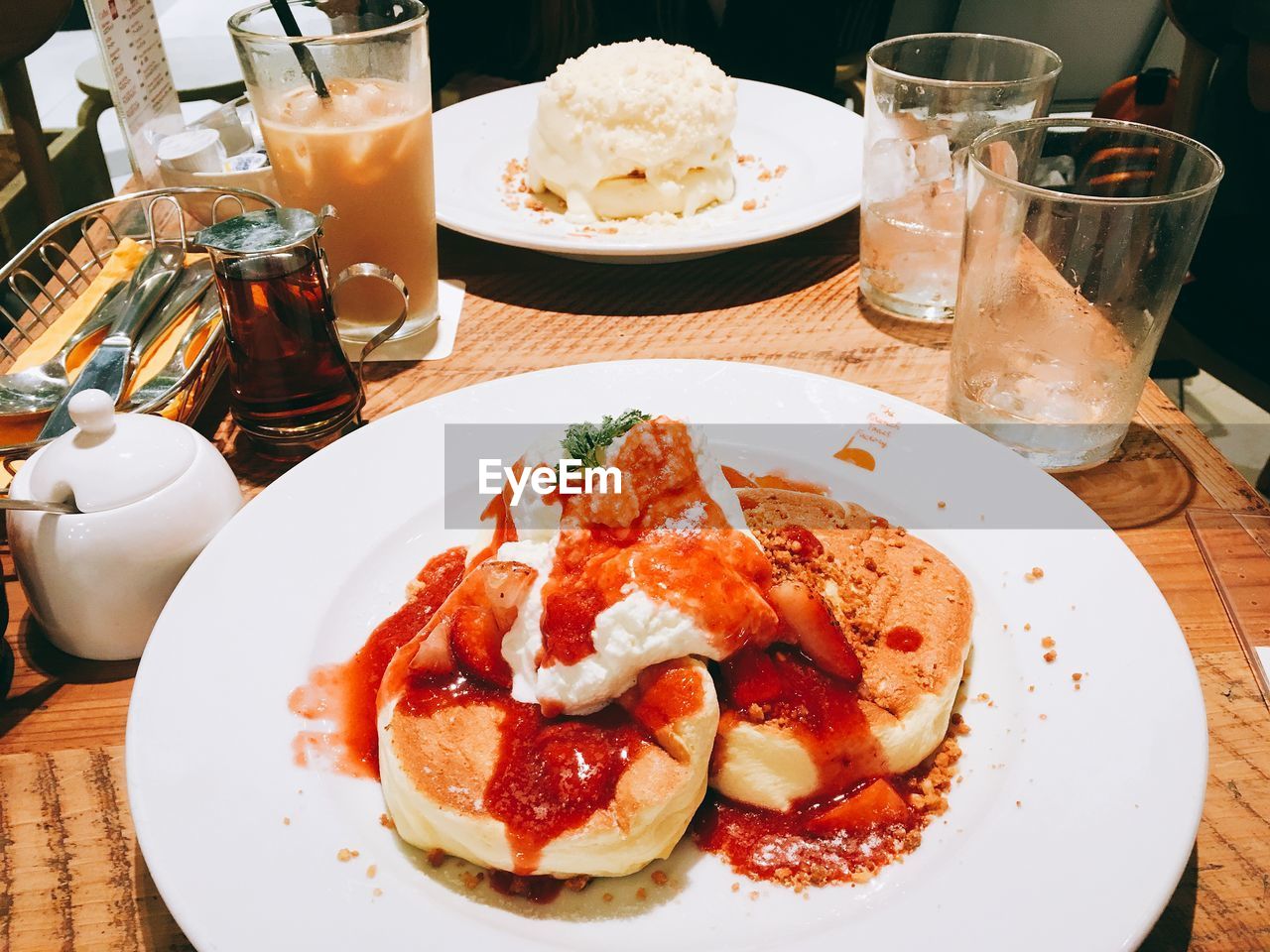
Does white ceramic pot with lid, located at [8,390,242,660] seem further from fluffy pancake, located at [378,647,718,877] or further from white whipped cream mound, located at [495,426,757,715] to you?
white whipped cream mound, located at [495,426,757,715]

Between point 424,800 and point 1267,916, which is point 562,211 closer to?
point 424,800

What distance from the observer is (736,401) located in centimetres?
174

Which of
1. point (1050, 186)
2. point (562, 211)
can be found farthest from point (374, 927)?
point (562, 211)

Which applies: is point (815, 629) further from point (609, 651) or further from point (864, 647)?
point (609, 651)

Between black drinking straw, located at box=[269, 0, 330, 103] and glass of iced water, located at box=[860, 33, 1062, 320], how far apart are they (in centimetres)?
122

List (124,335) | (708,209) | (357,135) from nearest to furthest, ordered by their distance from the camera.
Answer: (124,335), (357,135), (708,209)

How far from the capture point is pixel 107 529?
129cm

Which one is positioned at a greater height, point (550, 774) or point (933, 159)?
point (933, 159)

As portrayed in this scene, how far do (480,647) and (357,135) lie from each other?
4.09 ft

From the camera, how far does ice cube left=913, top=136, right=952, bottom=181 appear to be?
2.06 meters

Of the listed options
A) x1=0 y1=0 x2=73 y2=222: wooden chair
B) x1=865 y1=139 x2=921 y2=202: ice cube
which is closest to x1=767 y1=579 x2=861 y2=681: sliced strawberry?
x1=865 y1=139 x2=921 y2=202: ice cube

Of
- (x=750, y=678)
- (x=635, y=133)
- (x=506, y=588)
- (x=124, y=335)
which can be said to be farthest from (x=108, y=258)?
(x=750, y=678)

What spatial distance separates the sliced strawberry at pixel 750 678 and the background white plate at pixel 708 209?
47.9 inches

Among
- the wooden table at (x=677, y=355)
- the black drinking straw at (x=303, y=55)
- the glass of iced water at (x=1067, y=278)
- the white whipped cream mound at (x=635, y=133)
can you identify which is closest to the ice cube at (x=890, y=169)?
the wooden table at (x=677, y=355)
